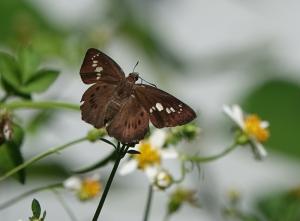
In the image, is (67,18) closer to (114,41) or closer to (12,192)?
(114,41)

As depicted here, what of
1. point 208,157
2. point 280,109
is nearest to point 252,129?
point 208,157

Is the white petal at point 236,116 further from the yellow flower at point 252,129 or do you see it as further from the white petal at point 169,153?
the white petal at point 169,153

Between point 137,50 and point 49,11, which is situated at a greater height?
point 49,11

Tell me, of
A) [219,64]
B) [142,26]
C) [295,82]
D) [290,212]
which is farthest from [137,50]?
[290,212]

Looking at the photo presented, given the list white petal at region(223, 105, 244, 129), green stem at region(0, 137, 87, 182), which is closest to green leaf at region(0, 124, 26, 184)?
green stem at region(0, 137, 87, 182)

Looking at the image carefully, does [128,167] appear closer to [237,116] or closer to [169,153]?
[169,153]
